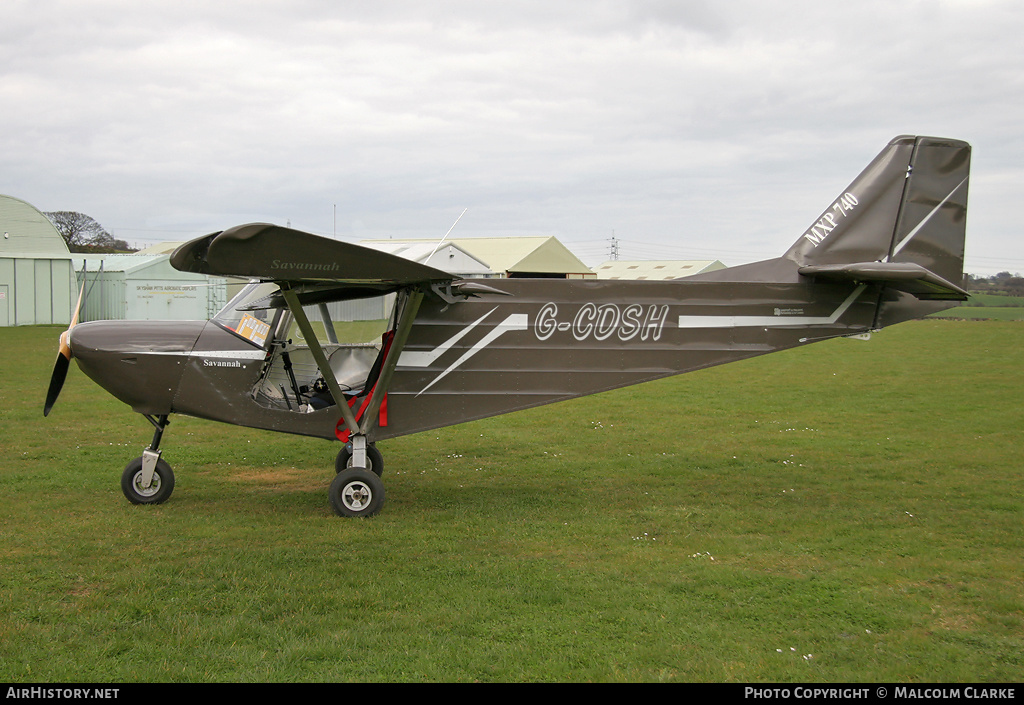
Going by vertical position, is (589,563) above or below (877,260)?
below

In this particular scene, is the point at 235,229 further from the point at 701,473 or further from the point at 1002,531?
the point at 1002,531

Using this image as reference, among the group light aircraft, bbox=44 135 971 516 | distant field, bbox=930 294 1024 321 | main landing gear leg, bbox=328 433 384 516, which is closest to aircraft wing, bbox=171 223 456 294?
light aircraft, bbox=44 135 971 516

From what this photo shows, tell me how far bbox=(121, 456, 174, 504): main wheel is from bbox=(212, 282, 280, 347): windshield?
1527 mm

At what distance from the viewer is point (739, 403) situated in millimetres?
15625

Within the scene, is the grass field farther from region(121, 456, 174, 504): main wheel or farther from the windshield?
the windshield

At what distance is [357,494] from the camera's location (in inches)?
295

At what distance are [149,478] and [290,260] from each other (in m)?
3.02

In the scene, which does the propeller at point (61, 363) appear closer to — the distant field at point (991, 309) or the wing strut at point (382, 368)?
the wing strut at point (382, 368)

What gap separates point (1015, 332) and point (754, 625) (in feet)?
119

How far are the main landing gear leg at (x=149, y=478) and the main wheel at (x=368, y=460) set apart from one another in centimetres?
181

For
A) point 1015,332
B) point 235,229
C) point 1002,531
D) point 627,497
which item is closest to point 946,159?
point 1002,531

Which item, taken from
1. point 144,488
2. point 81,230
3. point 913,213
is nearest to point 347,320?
point 144,488

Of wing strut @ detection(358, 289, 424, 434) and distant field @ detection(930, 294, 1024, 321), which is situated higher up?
distant field @ detection(930, 294, 1024, 321)

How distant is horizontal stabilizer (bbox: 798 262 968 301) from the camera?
24.3ft
